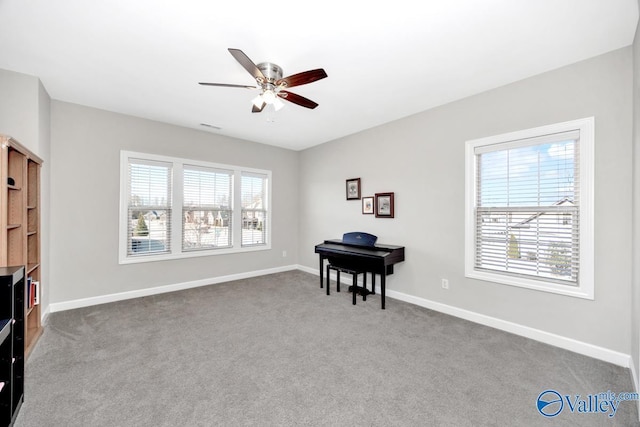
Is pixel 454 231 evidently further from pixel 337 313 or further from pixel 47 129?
pixel 47 129

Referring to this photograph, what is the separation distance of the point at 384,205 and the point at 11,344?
3875mm

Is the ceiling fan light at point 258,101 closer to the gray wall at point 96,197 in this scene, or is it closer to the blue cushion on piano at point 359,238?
the gray wall at point 96,197

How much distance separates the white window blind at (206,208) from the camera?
439 centimetres

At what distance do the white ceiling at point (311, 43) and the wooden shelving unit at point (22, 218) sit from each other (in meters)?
0.94

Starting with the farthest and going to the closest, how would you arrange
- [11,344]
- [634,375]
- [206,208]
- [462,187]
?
[206,208] < [462,187] < [634,375] < [11,344]

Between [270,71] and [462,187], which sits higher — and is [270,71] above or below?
above

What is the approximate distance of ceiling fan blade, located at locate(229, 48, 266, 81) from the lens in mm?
1829

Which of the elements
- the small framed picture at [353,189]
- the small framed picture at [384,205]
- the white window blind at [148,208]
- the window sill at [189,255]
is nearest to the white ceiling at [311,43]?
the white window blind at [148,208]

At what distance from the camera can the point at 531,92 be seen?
2.68 metres

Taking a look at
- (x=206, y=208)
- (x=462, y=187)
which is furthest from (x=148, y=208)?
(x=462, y=187)

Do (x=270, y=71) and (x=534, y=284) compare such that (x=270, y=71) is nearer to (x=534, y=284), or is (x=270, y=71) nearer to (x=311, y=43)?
(x=311, y=43)

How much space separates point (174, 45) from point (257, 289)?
3.34 metres

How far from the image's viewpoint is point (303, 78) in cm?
221

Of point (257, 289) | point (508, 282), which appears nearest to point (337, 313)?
point (257, 289)
